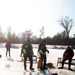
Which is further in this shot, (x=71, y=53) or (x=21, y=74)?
(x=71, y=53)

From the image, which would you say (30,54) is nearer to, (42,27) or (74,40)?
(74,40)

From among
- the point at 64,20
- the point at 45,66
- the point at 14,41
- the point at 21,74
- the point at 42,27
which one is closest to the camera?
the point at 21,74

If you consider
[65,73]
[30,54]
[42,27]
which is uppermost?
[42,27]

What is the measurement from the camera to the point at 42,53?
1408cm

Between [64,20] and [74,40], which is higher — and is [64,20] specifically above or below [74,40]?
above

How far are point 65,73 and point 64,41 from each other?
207ft

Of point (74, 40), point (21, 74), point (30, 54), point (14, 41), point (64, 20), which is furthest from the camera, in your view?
point (14, 41)

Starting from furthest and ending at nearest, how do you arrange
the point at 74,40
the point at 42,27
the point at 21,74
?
the point at 42,27 → the point at 74,40 → the point at 21,74

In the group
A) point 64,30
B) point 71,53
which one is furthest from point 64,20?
point 71,53

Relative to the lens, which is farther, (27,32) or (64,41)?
(27,32)

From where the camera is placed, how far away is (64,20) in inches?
3263

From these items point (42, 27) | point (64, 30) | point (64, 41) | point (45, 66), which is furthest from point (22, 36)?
point (45, 66)

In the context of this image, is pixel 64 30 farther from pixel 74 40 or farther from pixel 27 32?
pixel 27 32

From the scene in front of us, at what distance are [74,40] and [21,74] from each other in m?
62.7
